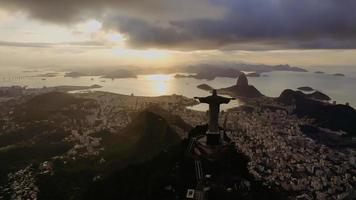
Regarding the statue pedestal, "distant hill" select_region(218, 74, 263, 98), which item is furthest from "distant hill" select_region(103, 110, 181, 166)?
"distant hill" select_region(218, 74, 263, 98)

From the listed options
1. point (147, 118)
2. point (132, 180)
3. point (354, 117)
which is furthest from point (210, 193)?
point (354, 117)

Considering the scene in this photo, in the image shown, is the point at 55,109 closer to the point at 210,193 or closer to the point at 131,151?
the point at 131,151

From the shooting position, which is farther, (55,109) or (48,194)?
(55,109)

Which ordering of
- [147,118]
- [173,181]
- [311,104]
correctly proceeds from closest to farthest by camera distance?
[173,181]
[147,118]
[311,104]

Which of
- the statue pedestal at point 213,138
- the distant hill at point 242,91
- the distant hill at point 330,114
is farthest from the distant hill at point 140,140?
the distant hill at point 242,91

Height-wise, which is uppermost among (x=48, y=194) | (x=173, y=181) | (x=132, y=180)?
(x=173, y=181)

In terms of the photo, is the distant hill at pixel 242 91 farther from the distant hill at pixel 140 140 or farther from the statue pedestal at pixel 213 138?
the statue pedestal at pixel 213 138

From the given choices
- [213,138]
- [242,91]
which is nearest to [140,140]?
[213,138]

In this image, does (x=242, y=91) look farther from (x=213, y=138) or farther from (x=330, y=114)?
(x=213, y=138)

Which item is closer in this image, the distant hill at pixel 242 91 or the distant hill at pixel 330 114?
the distant hill at pixel 330 114
